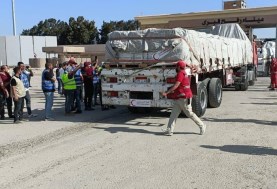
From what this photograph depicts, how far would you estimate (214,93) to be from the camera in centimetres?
1307

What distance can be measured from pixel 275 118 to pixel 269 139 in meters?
2.96

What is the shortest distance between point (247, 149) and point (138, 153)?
205 cm

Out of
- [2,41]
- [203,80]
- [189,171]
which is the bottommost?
[189,171]

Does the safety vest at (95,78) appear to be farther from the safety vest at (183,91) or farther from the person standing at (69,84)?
the safety vest at (183,91)

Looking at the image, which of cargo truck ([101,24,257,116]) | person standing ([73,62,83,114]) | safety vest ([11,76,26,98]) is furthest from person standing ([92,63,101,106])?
safety vest ([11,76,26,98])

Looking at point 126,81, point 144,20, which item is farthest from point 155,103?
point 144,20

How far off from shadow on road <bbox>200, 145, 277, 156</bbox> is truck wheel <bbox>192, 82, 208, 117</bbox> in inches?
128

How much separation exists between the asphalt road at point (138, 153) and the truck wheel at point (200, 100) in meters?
0.27

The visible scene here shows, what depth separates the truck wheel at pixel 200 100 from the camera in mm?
11206

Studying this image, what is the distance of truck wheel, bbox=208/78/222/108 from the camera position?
13062 millimetres

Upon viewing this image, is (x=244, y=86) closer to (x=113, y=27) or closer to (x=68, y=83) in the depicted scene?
(x=68, y=83)

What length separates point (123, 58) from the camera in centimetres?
1163

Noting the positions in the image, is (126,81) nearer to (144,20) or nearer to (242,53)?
(242,53)

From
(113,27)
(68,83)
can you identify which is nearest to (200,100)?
(68,83)
